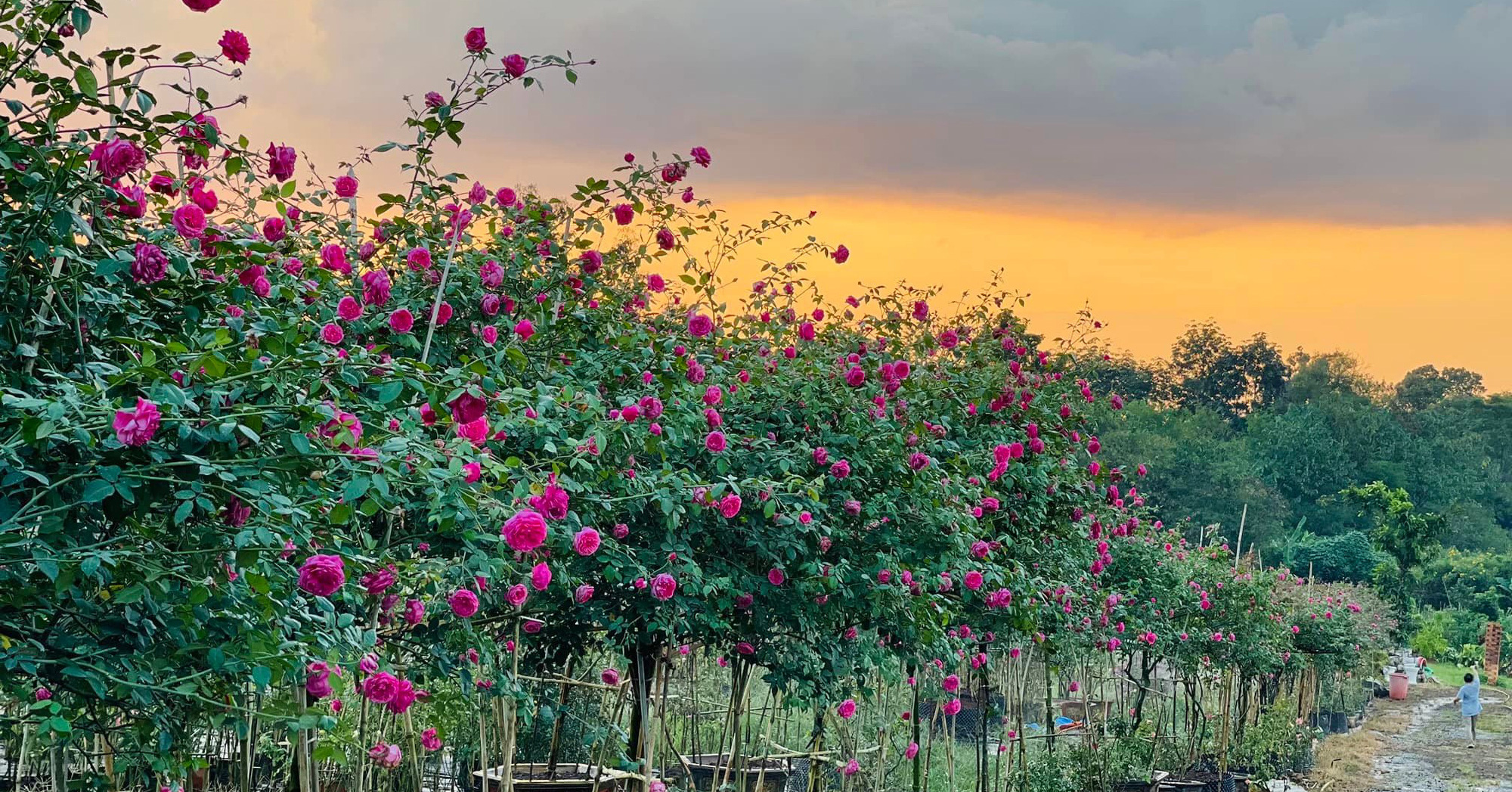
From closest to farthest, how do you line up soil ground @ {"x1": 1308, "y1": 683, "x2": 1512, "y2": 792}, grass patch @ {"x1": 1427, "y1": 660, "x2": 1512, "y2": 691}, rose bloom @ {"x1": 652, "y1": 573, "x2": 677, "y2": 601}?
rose bloom @ {"x1": 652, "y1": 573, "x2": 677, "y2": 601}
soil ground @ {"x1": 1308, "y1": 683, "x2": 1512, "y2": 792}
grass patch @ {"x1": 1427, "y1": 660, "x2": 1512, "y2": 691}

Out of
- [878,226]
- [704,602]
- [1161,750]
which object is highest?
[878,226]

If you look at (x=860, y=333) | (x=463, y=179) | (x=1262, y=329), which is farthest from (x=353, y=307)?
(x=1262, y=329)

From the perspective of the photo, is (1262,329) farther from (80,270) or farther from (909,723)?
(80,270)

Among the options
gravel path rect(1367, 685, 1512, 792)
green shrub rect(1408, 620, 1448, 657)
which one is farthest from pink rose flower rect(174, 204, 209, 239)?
green shrub rect(1408, 620, 1448, 657)

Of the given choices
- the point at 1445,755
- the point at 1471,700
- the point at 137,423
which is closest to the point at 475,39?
the point at 137,423

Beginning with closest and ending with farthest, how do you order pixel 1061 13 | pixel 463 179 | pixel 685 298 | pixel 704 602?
pixel 463 179 < pixel 704 602 < pixel 685 298 < pixel 1061 13

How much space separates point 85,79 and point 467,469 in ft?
2.63

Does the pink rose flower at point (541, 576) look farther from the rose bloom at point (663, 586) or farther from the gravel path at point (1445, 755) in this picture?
the gravel path at point (1445, 755)

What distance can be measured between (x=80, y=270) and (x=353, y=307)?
561mm

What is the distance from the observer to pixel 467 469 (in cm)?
206

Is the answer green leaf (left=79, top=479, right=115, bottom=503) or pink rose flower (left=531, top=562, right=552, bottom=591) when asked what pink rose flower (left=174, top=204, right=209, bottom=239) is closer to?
green leaf (left=79, top=479, right=115, bottom=503)

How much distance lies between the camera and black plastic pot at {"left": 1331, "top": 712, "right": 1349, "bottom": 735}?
611 inches

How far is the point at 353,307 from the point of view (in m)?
2.35

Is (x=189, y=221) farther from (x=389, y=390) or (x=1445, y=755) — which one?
(x=1445, y=755)
